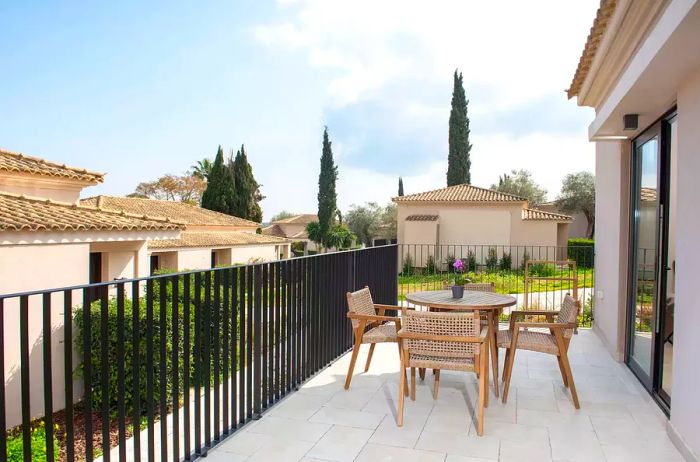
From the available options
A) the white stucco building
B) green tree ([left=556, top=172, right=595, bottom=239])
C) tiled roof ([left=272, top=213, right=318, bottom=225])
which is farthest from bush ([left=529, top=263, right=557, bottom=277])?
tiled roof ([left=272, top=213, right=318, bottom=225])

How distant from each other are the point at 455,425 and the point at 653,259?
7.72 ft

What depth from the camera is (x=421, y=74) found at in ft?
46.8

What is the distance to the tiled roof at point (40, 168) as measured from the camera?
1066 cm

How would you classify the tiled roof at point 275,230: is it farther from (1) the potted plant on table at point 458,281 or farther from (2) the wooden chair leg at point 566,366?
(2) the wooden chair leg at point 566,366

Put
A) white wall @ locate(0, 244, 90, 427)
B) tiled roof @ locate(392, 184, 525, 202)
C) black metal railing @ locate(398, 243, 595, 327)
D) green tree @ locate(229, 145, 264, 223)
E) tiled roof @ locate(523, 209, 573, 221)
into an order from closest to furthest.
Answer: white wall @ locate(0, 244, 90, 427), black metal railing @ locate(398, 243, 595, 327), tiled roof @ locate(392, 184, 525, 202), tiled roof @ locate(523, 209, 573, 221), green tree @ locate(229, 145, 264, 223)

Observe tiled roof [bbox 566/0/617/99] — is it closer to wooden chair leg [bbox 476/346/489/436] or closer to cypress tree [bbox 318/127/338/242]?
wooden chair leg [bbox 476/346/489/436]

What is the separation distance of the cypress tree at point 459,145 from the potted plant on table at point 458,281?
83.8 ft

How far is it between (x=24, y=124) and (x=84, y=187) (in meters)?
16.5

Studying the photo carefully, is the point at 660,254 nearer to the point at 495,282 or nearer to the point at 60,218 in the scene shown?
the point at 60,218

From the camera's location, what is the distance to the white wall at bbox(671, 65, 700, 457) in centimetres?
294

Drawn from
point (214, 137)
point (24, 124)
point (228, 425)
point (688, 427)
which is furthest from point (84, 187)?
point (214, 137)

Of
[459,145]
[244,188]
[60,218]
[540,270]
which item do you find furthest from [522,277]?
[244,188]

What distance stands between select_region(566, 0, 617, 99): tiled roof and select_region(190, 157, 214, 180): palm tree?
46749mm

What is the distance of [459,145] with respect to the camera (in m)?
30.2
